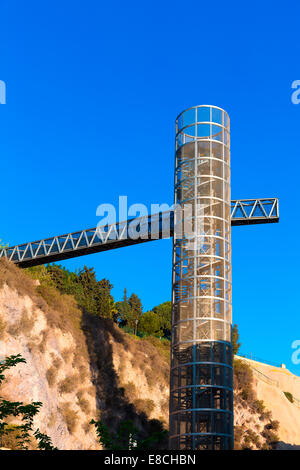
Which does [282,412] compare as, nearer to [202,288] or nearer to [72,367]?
[72,367]

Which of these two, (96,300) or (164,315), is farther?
(164,315)

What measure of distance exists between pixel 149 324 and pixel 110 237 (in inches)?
1624

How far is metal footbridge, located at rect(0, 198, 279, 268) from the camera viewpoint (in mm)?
47406

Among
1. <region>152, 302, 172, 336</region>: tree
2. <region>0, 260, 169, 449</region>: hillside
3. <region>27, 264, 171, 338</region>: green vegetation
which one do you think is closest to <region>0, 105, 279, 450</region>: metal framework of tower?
<region>0, 260, 169, 449</region>: hillside

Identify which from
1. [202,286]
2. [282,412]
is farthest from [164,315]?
[202,286]

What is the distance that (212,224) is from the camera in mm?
38156

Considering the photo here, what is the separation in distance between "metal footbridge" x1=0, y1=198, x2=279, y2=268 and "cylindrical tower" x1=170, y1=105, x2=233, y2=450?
8.00m

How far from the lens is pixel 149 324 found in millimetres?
92875

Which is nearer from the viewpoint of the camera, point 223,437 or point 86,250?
point 223,437

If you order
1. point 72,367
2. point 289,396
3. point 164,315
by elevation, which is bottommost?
point 72,367

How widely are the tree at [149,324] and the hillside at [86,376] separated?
17.5 metres

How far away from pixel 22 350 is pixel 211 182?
892 inches

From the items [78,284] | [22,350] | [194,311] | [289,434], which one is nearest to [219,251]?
[194,311]

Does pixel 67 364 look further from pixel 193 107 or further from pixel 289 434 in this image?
pixel 289 434
